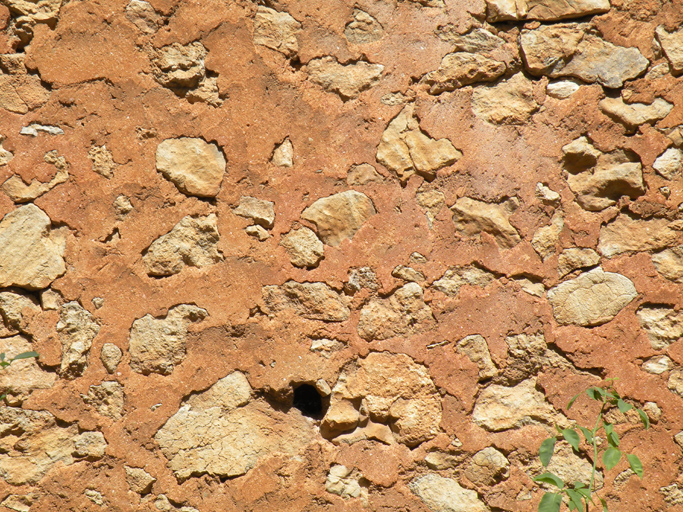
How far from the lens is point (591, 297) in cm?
195

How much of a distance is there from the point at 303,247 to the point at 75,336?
2.63ft

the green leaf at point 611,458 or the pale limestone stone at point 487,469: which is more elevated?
the green leaf at point 611,458

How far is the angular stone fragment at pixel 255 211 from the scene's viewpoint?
191 cm

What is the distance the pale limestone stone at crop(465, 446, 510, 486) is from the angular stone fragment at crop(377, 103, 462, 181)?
3.29 feet

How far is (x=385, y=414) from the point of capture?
191cm

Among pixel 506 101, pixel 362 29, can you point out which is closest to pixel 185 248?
pixel 362 29

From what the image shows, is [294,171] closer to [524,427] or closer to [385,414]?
[385,414]

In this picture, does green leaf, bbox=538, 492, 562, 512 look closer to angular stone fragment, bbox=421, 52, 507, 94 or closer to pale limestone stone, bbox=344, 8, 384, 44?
angular stone fragment, bbox=421, 52, 507, 94

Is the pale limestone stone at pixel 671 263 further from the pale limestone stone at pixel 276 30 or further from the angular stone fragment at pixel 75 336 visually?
the angular stone fragment at pixel 75 336

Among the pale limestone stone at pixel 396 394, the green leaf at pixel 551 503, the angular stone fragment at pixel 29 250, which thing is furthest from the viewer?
the pale limestone stone at pixel 396 394

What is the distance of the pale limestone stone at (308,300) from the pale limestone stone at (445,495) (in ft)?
2.04

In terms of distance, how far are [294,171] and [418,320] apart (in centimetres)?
68

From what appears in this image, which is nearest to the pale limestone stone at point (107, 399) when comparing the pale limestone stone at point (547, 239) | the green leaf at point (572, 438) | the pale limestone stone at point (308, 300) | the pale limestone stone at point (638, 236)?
the pale limestone stone at point (308, 300)

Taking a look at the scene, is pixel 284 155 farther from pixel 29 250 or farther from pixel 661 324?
pixel 661 324
